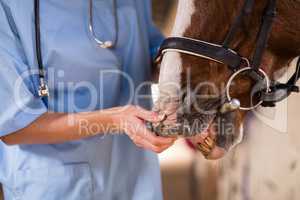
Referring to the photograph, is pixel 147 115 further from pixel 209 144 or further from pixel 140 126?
pixel 209 144

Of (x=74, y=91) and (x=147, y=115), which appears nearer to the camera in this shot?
(x=147, y=115)

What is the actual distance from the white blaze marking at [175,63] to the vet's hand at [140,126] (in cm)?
5

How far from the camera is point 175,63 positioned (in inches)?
29.5

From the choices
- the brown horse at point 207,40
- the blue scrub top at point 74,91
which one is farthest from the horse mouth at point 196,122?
the blue scrub top at point 74,91

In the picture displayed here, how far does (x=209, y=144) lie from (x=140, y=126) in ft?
0.48

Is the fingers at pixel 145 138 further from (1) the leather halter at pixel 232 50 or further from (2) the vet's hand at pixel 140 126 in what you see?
(1) the leather halter at pixel 232 50

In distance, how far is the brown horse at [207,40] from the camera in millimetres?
744

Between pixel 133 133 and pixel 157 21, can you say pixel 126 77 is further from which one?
pixel 157 21

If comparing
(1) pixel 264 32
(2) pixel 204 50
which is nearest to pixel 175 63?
(2) pixel 204 50

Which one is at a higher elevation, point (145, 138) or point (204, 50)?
point (204, 50)

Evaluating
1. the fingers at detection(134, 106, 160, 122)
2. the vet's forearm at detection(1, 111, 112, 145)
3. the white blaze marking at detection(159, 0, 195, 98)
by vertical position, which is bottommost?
the vet's forearm at detection(1, 111, 112, 145)

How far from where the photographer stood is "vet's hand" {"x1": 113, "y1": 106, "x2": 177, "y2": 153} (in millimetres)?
717

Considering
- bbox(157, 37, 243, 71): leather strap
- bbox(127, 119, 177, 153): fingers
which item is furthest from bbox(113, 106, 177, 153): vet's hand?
bbox(157, 37, 243, 71): leather strap

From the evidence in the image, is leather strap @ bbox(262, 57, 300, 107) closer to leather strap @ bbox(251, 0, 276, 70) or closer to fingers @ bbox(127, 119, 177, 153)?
leather strap @ bbox(251, 0, 276, 70)
